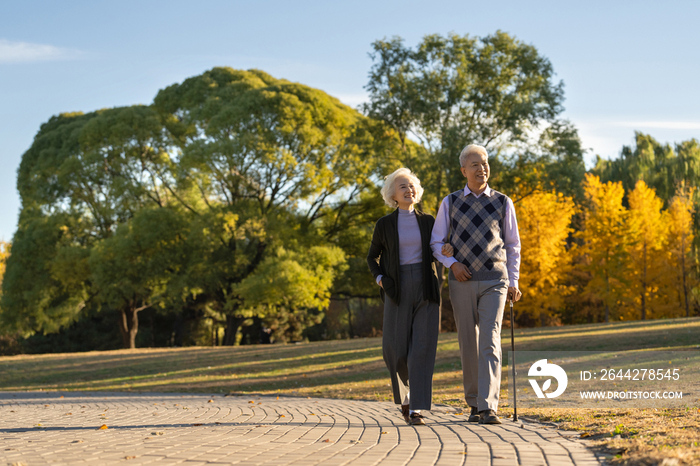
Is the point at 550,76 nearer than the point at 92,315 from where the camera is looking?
Yes

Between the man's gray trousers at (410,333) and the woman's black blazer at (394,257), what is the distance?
0.06 meters

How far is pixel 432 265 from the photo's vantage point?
18.1 feet

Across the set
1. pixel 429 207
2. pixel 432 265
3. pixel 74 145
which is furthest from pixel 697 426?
pixel 74 145

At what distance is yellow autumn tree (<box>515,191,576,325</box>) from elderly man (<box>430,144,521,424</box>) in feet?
75.9

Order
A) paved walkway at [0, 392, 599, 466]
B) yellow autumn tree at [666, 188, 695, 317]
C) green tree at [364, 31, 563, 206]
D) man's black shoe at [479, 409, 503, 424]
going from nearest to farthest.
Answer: paved walkway at [0, 392, 599, 466], man's black shoe at [479, 409, 503, 424], green tree at [364, 31, 563, 206], yellow autumn tree at [666, 188, 695, 317]

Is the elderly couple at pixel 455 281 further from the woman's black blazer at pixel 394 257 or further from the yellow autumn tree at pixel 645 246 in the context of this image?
the yellow autumn tree at pixel 645 246

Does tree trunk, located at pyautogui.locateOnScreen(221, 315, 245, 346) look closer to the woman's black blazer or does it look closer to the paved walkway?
the paved walkway

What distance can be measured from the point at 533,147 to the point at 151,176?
17714mm

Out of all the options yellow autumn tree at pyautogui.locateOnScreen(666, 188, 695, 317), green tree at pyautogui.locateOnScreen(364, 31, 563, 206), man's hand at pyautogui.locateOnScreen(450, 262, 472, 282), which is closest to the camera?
man's hand at pyautogui.locateOnScreen(450, 262, 472, 282)

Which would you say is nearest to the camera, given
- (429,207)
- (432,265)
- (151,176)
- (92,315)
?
(432,265)

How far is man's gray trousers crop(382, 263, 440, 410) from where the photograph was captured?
17.5 feet

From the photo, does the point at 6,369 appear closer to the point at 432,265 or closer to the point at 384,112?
the point at 384,112

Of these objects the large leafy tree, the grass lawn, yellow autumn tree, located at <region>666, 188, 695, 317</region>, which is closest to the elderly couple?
the grass lawn

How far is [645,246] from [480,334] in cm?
3014
